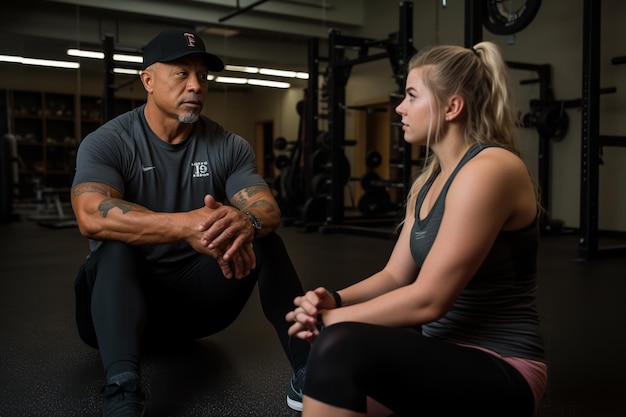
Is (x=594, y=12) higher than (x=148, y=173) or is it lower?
higher

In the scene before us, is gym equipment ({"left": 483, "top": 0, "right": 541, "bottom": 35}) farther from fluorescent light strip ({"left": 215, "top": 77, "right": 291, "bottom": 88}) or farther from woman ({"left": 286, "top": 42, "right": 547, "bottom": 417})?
fluorescent light strip ({"left": 215, "top": 77, "right": 291, "bottom": 88})

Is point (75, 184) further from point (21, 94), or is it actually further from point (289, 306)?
point (21, 94)

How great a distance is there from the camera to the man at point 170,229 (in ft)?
4.42

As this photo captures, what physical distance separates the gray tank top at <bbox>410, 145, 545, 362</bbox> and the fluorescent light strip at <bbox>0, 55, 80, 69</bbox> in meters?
6.77

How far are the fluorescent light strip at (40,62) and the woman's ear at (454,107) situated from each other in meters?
6.70

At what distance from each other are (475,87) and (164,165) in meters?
0.94

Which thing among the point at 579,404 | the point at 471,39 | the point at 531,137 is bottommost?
the point at 579,404

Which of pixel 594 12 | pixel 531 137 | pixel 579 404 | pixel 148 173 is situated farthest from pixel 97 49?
pixel 579 404

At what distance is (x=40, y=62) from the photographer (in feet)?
22.7

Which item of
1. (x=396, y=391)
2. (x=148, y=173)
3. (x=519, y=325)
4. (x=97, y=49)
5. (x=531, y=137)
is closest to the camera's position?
(x=396, y=391)

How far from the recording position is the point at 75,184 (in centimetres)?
153

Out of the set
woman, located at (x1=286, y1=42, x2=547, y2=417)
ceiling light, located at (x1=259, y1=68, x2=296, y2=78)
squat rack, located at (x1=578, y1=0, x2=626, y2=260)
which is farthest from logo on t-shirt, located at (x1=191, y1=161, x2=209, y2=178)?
ceiling light, located at (x1=259, y1=68, x2=296, y2=78)

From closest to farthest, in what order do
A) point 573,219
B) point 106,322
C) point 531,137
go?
point 106,322 < point 573,219 < point 531,137

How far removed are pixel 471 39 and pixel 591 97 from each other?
892 mm
